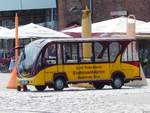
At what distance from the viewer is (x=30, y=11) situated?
6394 cm

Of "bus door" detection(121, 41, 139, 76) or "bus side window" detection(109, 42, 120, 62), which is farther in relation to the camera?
"bus door" detection(121, 41, 139, 76)

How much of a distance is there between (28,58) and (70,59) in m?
1.77

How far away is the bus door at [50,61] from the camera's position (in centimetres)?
2875

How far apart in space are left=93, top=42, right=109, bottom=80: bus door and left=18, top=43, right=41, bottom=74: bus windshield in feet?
8.70

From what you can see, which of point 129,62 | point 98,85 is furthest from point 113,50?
point 98,85

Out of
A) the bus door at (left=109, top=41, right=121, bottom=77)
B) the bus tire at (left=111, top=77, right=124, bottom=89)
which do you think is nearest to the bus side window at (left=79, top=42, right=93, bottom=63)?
the bus door at (left=109, top=41, right=121, bottom=77)

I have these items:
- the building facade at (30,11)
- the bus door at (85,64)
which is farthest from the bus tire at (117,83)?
the building facade at (30,11)

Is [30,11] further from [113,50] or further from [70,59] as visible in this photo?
[70,59]

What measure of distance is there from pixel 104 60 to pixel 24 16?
117ft

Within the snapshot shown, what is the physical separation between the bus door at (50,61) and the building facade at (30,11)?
32176 mm

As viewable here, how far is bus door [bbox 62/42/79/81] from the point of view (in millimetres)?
29141

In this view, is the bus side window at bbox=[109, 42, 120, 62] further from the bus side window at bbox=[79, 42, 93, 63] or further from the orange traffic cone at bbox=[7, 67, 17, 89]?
the orange traffic cone at bbox=[7, 67, 17, 89]

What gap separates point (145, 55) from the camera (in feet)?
141

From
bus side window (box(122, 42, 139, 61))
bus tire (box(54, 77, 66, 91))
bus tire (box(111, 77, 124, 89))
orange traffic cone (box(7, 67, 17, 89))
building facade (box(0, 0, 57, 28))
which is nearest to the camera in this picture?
bus tire (box(54, 77, 66, 91))
